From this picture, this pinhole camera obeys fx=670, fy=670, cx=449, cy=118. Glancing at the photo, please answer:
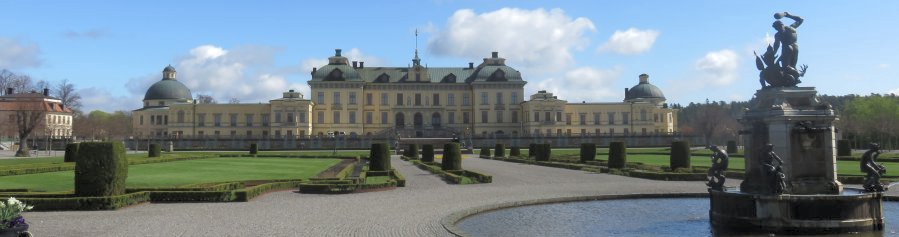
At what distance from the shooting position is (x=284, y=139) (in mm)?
66688

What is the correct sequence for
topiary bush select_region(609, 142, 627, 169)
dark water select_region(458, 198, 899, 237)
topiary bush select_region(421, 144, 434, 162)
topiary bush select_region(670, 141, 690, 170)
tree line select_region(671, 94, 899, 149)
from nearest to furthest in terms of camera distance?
1. dark water select_region(458, 198, 899, 237)
2. topiary bush select_region(670, 141, 690, 170)
3. topiary bush select_region(609, 142, 627, 169)
4. topiary bush select_region(421, 144, 434, 162)
5. tree line select_region(671, 94, 899, 149)

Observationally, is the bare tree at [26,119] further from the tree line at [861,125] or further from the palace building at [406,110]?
the tree line at [861,125]

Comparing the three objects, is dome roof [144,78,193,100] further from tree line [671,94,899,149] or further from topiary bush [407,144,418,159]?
tree line [671,94,899,149]

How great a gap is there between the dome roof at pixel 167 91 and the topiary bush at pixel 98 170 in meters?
77.2

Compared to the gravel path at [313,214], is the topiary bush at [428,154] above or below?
above

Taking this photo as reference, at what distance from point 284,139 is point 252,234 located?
191 ft

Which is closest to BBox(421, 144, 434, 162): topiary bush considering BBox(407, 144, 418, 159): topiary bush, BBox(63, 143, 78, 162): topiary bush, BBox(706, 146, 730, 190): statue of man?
BBox(407, 144, 418, 159): topiary bush

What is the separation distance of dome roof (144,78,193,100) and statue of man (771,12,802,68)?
3354 inches

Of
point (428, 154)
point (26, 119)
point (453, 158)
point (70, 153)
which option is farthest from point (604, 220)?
point (26, 119)

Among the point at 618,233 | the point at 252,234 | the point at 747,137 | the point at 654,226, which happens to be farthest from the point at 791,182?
the point at 252,234

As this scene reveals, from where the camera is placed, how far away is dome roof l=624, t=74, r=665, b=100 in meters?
89.1

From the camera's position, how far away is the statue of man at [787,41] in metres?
11.4

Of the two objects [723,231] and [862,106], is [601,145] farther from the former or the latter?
[723,231]

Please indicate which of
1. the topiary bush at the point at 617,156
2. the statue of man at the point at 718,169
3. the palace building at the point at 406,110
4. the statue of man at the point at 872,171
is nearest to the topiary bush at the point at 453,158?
the topiary bush at the point at 617,156
